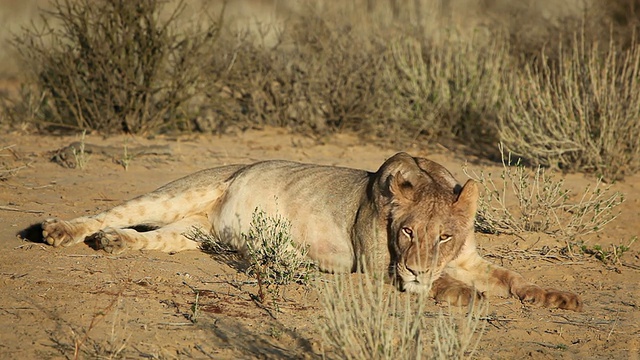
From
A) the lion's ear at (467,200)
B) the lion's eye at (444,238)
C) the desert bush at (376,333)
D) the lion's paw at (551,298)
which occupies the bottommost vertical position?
the lion's paw at (551,298)

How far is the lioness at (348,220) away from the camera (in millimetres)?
5367

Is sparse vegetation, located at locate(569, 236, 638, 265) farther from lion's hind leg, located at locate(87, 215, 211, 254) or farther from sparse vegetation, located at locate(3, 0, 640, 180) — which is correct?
lion's hind leg, located at locate(87, 215, 211, 254)

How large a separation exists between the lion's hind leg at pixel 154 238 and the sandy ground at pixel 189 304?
0.35ft

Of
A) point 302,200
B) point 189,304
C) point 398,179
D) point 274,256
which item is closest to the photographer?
point 189,304

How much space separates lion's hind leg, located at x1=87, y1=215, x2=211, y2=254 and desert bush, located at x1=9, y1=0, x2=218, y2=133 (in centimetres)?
383

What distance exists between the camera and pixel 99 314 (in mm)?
4676

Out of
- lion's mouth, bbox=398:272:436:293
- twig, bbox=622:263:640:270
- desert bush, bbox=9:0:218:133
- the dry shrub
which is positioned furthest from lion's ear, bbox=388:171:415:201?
the dry shrub

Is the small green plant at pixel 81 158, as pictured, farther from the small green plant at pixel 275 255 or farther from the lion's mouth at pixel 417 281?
the lion's mouth at pixel 417 281

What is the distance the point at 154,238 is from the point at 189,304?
1.47 m

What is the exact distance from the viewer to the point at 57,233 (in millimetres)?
6105

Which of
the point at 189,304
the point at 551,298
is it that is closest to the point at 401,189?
the point at 551,298

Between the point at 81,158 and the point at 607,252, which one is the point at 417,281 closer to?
the point at 607,252

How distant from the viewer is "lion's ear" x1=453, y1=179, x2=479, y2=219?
5402mm

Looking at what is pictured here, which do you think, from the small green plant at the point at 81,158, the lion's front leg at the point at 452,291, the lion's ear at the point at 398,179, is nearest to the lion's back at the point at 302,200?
the lion's ear at the point at 398,179
